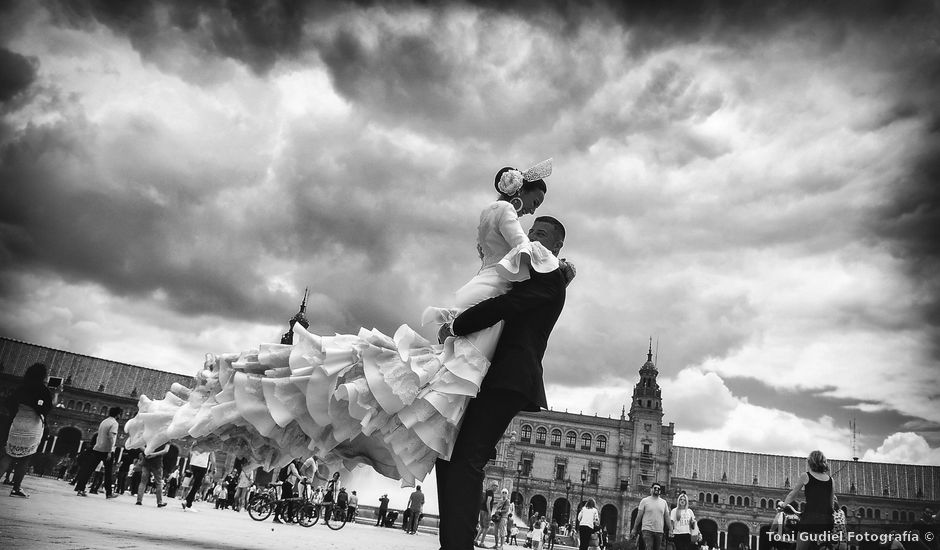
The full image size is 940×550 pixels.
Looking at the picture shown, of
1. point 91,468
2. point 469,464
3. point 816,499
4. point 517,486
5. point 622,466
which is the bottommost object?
point 517,486

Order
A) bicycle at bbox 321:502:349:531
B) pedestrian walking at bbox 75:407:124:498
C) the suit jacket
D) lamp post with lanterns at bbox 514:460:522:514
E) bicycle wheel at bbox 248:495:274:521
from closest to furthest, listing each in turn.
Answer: the suit jacket
pedestrian walking at bbox 75:407:124:498
bicycle wheel at bbox 248:495:274:521
bicycle at bbox 321:502:349:531
lamp post with lanterns at bbox 514:460:522:514

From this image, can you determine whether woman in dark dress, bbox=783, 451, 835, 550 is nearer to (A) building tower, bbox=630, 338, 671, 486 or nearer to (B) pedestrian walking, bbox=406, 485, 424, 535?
(B) pedestrian walking, bbox=406, 485, 424, 535

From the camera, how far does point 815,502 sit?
5.53 m

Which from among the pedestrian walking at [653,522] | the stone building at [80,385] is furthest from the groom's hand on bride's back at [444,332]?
the stone building at [80,385]

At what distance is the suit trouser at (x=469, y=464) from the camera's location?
2324 mm

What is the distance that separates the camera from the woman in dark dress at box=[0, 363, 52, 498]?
593 cm

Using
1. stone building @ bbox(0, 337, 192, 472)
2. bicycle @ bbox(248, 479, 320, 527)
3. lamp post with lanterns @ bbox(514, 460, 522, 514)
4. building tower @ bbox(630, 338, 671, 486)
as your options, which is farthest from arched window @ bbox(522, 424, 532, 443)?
bicycle @ bbox(248, 479, 320, 527)

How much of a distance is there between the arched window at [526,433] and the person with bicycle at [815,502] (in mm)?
68469

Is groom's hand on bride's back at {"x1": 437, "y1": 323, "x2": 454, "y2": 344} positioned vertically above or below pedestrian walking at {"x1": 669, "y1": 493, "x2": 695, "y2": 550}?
above

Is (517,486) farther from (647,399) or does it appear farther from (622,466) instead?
(647,399)

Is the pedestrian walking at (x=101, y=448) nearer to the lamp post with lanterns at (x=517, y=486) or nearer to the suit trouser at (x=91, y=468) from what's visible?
the suit trouser at (x=91, y=468)

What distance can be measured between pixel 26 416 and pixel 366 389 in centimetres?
535

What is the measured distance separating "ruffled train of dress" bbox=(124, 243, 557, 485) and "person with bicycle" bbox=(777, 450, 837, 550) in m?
4.29

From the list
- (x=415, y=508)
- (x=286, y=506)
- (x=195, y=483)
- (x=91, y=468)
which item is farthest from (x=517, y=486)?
(x=91, y=468)
